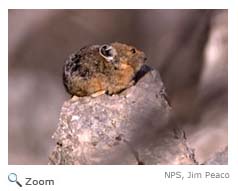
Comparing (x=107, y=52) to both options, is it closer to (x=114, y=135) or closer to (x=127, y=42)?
(x=127, y=42)

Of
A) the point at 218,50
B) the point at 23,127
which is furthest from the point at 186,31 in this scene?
the point at 23,127
